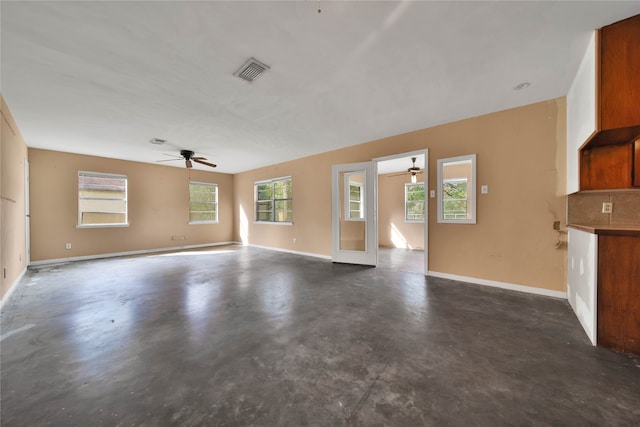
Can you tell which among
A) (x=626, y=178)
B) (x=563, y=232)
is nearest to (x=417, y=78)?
(x=626, y=178)

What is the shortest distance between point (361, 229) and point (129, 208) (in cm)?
631

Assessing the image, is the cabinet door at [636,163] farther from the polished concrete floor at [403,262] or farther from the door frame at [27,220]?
the door frame at [27,220]

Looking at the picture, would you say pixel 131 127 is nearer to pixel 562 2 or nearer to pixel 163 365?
pixel 163 365

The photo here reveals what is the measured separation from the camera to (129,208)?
6.54 metres

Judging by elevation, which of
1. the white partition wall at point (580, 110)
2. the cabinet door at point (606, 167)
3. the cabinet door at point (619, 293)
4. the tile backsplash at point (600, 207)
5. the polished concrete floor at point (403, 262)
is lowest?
the polished concrete floor at point (403, 262)

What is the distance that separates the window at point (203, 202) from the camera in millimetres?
7875

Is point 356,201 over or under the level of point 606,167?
under

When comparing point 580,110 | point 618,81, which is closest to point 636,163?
point 580,110

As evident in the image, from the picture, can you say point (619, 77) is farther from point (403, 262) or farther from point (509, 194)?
point (403, 262)

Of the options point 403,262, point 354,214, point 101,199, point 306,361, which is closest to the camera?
point 306,361

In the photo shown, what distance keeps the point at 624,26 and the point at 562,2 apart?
0.72 m

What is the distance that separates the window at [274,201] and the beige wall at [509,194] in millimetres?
3344

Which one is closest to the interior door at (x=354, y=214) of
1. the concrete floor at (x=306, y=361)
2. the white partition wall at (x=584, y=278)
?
the concrete floor at (x=306, y=361)

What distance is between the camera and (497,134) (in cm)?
353
